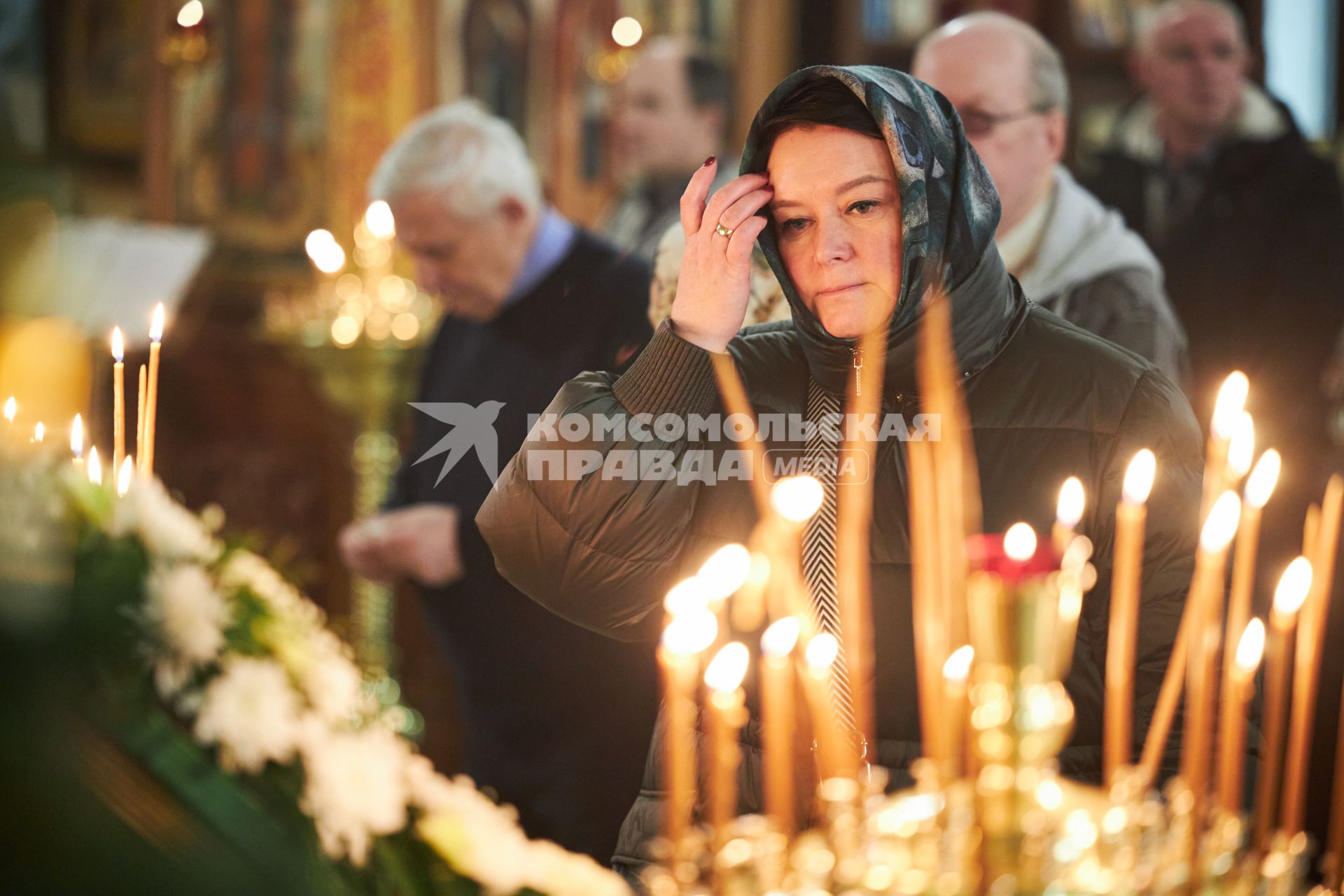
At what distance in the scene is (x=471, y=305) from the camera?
2.03m

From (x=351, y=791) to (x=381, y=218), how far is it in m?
1.25

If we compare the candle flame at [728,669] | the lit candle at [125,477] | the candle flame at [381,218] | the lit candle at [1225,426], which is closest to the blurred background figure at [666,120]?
the candle flame at [381,218]

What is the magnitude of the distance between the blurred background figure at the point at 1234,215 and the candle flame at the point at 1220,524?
89 centimetres

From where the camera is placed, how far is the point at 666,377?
121 centimetres

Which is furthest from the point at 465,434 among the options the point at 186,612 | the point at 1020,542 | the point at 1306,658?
the point at 1306,658

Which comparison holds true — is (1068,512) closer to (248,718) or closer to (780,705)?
(780,705)

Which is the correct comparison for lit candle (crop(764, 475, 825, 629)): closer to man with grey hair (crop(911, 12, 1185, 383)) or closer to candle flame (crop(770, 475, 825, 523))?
candle flame (crop(770, 475, 825, 523))

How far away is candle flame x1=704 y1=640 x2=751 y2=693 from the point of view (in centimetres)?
91

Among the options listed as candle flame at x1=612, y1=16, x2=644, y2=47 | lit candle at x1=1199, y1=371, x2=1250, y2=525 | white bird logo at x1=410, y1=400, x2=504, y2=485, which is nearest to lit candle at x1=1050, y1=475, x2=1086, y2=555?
lit candle at x1=1199, y1=371, x2=1250, y2=525

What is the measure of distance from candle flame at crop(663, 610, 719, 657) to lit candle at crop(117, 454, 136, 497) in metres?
0.51

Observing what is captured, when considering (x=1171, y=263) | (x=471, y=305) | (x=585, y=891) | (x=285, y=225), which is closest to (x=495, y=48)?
(x=285, y=225)

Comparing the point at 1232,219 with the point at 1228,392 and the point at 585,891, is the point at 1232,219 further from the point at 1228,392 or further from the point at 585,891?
the point at 585,891

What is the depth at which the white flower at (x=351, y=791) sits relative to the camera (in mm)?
982

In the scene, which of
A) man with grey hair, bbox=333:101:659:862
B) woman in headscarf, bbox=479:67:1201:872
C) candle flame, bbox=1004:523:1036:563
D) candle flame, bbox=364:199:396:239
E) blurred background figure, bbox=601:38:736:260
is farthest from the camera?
blurred background figure, bbox=601:38:736:260
